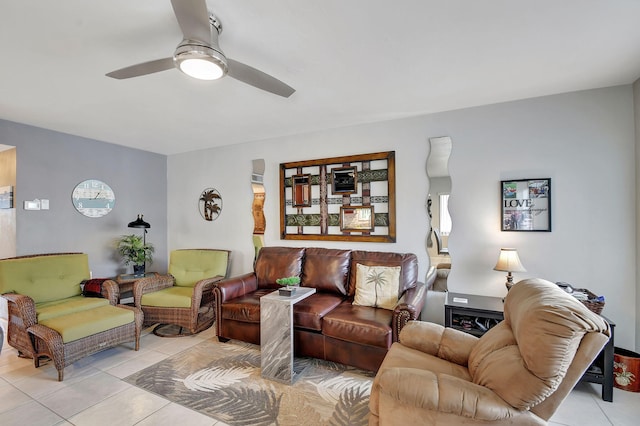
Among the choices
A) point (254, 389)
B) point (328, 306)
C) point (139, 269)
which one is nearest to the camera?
point (254, 389)

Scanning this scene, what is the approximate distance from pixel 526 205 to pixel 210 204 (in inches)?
168

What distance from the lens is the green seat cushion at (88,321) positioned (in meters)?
2.50

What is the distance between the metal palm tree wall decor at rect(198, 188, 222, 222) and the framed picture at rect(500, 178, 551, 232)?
388 cm

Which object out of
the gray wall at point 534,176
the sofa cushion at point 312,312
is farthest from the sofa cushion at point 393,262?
the sofa cushion at point 312,312

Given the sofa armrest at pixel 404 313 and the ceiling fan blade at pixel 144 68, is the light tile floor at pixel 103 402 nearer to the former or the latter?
the sofa armrest at pixel 404 313

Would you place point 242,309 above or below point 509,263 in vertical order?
below

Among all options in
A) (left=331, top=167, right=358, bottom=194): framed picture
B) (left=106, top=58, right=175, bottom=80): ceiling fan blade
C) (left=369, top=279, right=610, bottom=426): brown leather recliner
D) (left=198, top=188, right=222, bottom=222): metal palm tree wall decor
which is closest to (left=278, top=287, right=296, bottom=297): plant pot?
(left=369, top=279, right=610, bottom=426): brown leather recliner

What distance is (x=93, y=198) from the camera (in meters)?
4.19

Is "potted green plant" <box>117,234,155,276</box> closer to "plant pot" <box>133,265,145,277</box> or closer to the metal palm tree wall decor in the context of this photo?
"plant pot" <box>133,265,145,277</box>

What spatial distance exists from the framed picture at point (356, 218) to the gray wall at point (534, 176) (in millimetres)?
232

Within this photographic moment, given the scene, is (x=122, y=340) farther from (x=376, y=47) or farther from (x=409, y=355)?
(x=376, y=47)

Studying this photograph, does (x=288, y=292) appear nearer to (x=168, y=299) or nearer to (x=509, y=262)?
(x=168, y=299)

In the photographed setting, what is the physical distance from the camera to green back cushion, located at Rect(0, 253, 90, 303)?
284 centimetres

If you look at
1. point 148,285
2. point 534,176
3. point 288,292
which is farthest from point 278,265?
point 534,176
